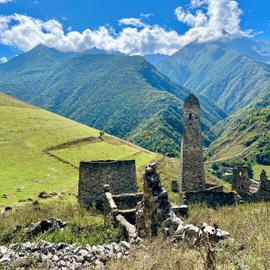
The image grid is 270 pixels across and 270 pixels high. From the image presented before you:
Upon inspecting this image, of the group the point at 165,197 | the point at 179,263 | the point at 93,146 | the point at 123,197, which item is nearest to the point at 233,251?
the point at 179,263

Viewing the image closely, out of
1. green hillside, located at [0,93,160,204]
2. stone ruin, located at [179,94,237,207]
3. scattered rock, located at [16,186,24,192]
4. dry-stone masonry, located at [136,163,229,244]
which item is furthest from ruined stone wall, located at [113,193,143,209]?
scattered rock, located at [16,186,24,192]

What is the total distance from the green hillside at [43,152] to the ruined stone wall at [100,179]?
80.5ft

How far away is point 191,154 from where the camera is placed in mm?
35406

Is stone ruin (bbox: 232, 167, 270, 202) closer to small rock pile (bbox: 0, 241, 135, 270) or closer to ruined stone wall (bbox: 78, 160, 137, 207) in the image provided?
ruined stone wall (bbox: 78, 160, 137, 207)

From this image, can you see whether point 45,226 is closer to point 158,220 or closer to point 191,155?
point 158,220

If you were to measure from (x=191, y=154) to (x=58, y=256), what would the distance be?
22.5 metres

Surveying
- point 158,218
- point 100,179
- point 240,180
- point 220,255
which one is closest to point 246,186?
point 240,180

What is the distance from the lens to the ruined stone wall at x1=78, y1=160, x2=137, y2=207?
35.8 metres

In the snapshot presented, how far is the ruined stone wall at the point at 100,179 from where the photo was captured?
117 ft

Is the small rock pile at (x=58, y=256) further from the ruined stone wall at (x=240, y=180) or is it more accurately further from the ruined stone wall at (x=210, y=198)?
the ruined stone wall at (x=240, y=180)

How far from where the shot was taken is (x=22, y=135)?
→ 361 feet

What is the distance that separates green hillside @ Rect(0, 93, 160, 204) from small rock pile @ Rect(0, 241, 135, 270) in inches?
1719

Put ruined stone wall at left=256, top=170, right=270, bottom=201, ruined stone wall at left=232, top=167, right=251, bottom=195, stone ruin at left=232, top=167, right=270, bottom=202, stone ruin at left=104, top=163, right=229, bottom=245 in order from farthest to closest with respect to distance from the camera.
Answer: ruined stone wall at left=232, top=167, right=251, bottom=195 → stone ruin at left=232, top=167, right=270, bottom=202 → ruined stone wall at left=256, top=170, right=270, bottom=201 → stone ruin at left=104, top=163, right=229, bottom=245

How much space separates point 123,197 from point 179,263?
19.0 metres
